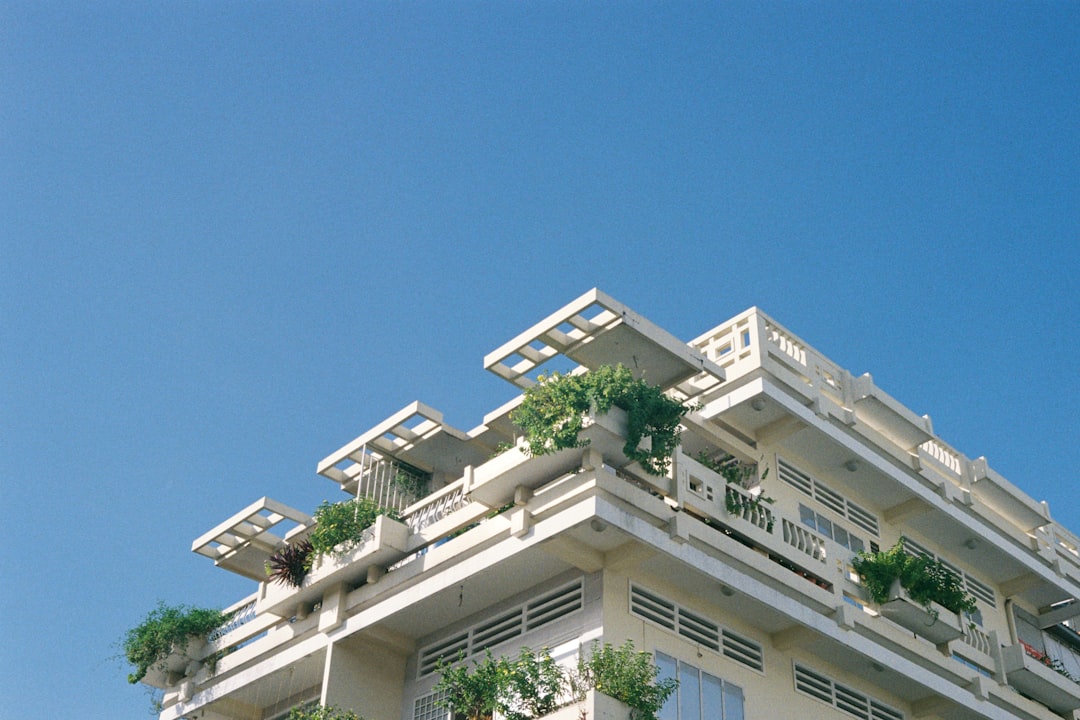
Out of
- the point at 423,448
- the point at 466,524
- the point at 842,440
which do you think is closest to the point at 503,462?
the point at 466,524

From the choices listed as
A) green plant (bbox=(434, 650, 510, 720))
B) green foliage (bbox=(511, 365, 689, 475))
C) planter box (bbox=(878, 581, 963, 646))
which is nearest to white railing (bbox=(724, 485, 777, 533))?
green foliage (bbox=(511, 365, 689, 475))

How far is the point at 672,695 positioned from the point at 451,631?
4.45m

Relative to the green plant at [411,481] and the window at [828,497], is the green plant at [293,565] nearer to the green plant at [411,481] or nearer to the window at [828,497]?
the green plant at [411,481]

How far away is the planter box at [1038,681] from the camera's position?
2809cm

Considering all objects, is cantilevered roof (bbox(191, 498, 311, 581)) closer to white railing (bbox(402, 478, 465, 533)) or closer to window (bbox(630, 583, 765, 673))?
white railing (bbox(402, 478, 465, 533))

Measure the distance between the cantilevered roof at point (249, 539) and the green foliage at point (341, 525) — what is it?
9.93 feet

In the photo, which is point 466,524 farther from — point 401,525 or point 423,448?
point 423,448

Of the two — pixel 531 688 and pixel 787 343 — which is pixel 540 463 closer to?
pixel 531 688

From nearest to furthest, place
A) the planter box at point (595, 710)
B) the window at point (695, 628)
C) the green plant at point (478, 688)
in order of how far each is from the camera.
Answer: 1. the planter box at point (595, 710)
2. the green plant at point (478, 688)
3. the window at point (695, 628)

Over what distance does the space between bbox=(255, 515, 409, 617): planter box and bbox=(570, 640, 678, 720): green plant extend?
4.80 m

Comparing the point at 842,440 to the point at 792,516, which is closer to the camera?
the point at 792,516

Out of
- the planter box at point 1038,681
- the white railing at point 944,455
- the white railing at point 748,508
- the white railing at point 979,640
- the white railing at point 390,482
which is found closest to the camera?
the white railing at point 748,508

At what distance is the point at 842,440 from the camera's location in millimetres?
26938

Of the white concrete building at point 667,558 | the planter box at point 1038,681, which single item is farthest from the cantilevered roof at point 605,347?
the planter box at point 1038,681
